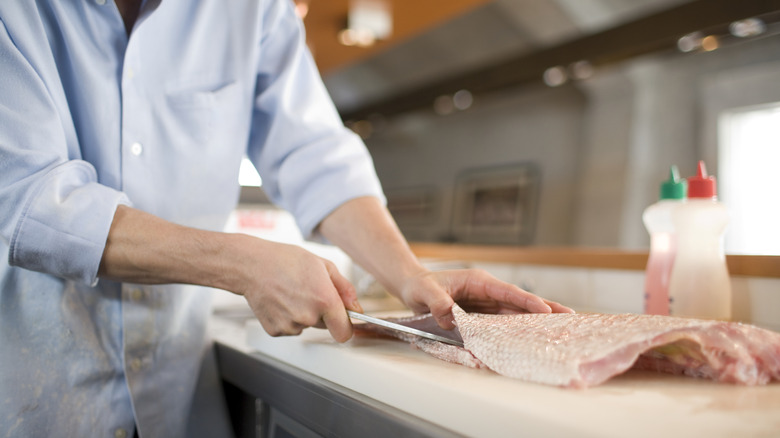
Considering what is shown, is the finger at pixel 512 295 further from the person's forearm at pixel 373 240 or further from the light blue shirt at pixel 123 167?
the light blue shirt at pixel 123 167

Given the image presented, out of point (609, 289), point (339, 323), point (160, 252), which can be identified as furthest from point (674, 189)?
point (160, 252)

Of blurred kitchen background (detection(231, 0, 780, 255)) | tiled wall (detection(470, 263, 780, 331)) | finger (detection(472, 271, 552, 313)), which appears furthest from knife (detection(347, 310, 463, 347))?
blurred kitchen background (detection(231, 0, 780, 255))

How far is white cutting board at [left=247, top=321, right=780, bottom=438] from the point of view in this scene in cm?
38

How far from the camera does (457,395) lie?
463 millimetres

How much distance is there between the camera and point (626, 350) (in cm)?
48

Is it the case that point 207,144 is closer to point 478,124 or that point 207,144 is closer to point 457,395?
point 457,395

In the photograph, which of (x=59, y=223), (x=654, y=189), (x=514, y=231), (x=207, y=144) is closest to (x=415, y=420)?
(x=59, y=223)

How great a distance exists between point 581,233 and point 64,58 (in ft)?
11.8

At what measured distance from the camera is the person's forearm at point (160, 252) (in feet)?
2.13

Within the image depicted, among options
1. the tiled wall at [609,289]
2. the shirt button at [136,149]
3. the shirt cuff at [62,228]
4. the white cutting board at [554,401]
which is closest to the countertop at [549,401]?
the white cutting board at [554,401]

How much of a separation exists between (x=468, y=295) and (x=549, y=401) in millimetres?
319

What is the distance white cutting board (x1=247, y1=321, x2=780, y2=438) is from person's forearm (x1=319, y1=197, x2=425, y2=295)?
207 mm

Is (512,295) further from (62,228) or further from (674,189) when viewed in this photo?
(62,228)

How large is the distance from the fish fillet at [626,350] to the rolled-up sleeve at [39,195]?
0.46 meters
